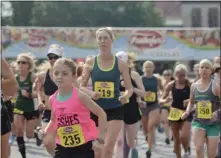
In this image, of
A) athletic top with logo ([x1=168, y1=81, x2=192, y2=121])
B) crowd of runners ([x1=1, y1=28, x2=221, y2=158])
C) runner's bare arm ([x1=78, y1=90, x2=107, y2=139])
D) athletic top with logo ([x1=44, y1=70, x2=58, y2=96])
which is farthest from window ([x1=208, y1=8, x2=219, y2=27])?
runner's bare arm ([x1=78, y1=90, x2=107, y2=139])

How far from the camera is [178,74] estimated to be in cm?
1076

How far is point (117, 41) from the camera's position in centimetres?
3597

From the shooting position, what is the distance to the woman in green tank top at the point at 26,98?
36.7 ft

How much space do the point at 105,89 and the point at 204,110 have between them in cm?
162

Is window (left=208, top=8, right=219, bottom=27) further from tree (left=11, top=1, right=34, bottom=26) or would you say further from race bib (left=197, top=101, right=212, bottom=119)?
race bib (left=197, top=101, right=212, bottom=119)

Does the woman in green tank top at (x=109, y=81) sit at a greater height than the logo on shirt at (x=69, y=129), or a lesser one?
greater

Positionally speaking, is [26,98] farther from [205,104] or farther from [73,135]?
[73,135]

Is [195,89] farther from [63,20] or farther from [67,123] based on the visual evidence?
[63,20]

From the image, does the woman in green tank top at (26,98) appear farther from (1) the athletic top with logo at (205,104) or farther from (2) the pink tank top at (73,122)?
(2) the pink tank top at (73,122)

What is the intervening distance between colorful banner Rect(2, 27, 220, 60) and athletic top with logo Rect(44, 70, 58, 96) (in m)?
26.3

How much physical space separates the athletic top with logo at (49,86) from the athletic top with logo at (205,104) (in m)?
2.02

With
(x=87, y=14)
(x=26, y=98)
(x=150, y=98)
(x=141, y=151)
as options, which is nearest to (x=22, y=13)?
(x=87, y=14)

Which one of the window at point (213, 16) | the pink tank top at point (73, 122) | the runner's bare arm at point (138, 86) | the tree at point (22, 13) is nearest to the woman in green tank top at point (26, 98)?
the runner's bare arm at point (138, 86)

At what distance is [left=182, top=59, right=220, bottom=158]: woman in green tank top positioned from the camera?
8.62m
